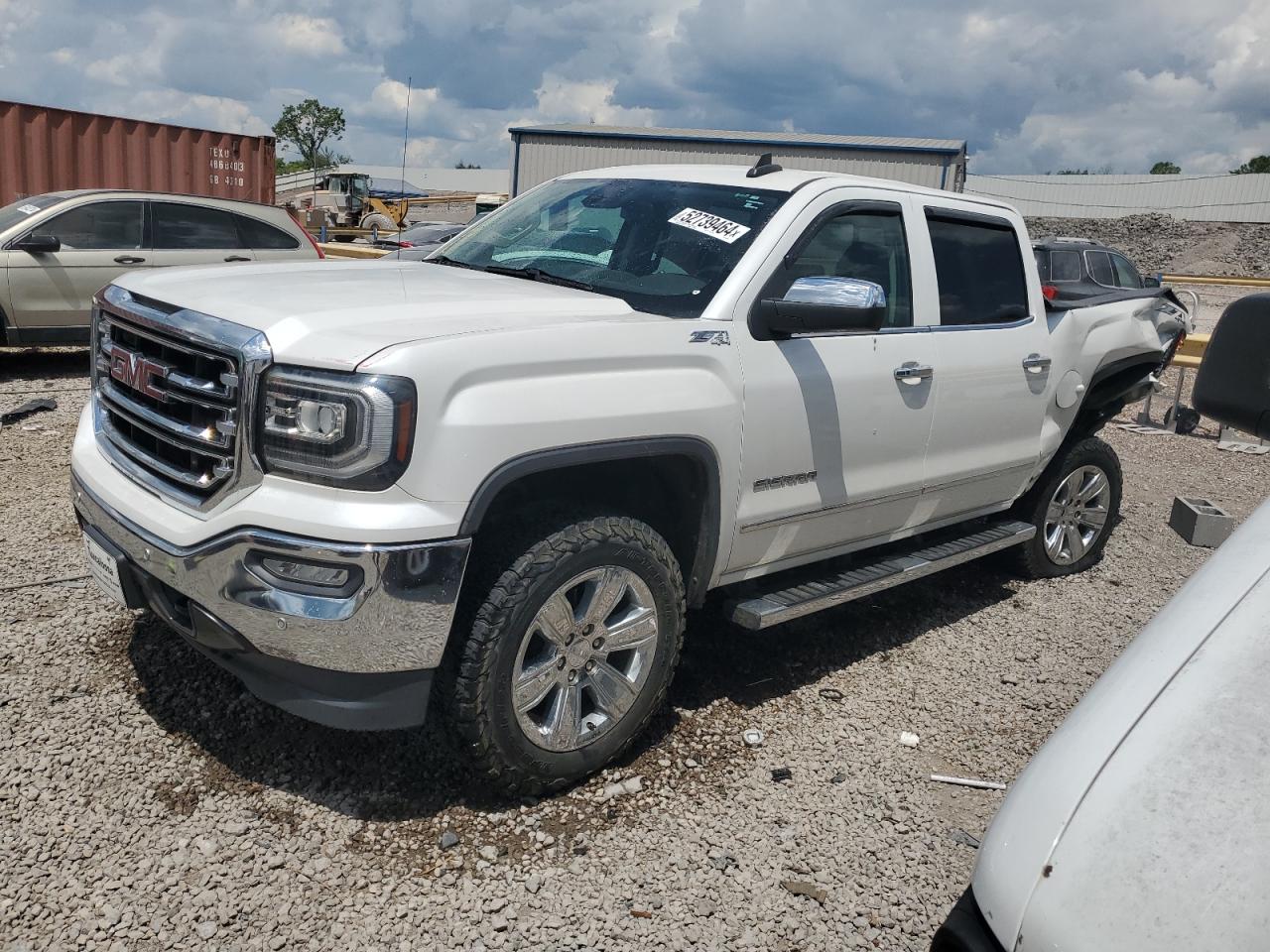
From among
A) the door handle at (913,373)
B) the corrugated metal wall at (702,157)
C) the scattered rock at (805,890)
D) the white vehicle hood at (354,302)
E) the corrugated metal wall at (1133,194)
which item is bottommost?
the scattered rock at (805,890)

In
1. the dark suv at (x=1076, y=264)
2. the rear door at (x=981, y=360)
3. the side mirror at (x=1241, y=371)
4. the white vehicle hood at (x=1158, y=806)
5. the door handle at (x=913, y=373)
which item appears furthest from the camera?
the dark suv at (x=1076, y=264)

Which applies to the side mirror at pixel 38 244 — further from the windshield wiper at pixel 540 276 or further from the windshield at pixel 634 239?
the windshield wiper at pixel 540 276

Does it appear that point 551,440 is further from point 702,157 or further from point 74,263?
point 702,157

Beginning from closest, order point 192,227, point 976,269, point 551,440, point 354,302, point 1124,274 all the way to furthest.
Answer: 1. point 551,440
2. point 354,302
3. point 976,269
4. point 192,227
5. point 1124,274

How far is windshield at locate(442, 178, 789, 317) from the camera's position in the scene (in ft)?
11.6

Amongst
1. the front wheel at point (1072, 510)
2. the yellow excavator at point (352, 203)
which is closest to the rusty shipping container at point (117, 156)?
the front wheel at point (1072, 510)

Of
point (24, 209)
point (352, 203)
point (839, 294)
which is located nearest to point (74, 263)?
point (24, 209)

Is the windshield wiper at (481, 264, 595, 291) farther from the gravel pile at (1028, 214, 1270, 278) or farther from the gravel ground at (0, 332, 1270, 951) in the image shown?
the gravel pile at (1028, 214, 1270, 278)

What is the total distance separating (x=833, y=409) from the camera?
12.0 feet

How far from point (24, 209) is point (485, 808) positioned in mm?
8693

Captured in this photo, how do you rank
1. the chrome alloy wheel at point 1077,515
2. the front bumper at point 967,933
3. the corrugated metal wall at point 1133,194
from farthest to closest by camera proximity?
1. the corrugated metal wall at point 1133,194
2. the chrome alloy wheel at point 1077,515
3. the front bumper at point 967,933

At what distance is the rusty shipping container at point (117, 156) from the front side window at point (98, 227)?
2449mm

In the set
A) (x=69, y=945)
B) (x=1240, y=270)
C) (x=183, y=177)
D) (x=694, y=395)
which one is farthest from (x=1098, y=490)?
(x=1240, y=270)

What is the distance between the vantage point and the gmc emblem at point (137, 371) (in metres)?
2.96
